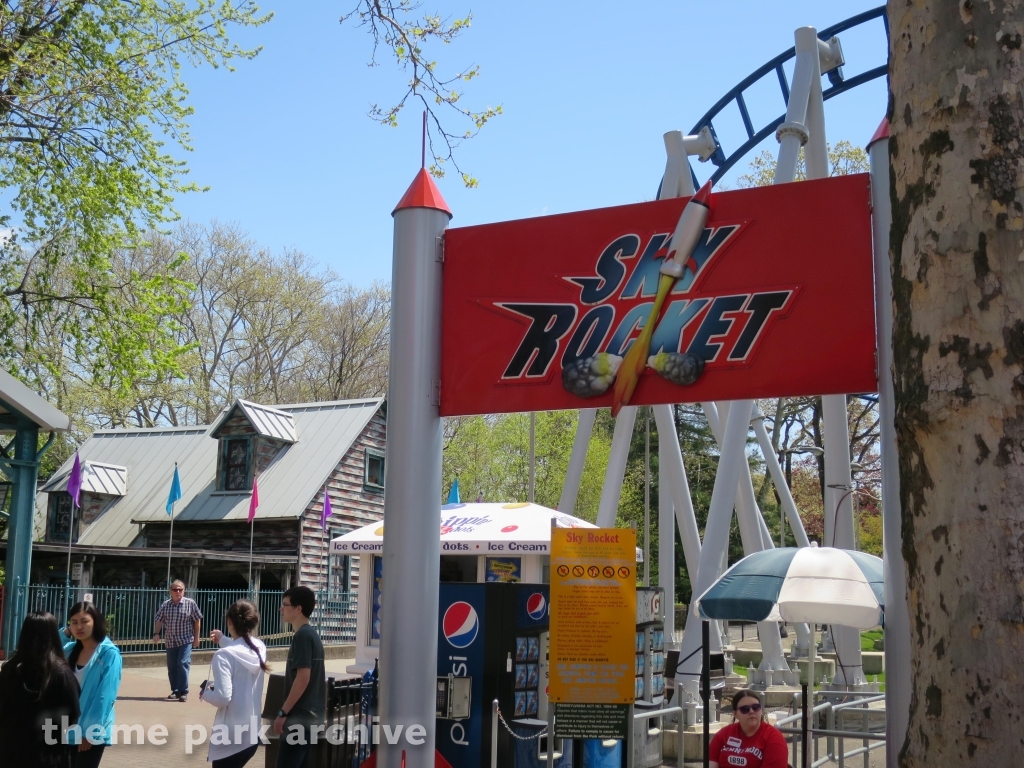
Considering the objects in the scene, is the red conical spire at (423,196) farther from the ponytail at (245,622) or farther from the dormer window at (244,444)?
the dormer window at (244,444)

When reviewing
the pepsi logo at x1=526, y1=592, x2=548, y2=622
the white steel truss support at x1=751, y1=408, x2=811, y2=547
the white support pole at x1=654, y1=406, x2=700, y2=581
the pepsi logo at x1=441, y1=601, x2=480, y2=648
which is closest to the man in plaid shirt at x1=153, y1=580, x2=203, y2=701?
the white support pole at x1=654, y1=406, x2=700, y2=581

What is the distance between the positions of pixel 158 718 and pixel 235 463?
1667 centimetres

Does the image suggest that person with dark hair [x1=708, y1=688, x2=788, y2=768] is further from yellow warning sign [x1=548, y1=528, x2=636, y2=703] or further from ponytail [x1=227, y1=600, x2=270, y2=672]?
ponytail [x1=227, y1=600, x2=270, y2=672]

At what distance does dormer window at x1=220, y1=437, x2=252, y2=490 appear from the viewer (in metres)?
29.2

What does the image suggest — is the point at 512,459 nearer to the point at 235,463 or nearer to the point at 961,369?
the point at 235,463

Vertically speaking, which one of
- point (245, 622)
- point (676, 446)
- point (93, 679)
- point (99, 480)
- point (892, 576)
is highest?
point (99, 480)

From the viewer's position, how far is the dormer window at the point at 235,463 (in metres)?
29.2

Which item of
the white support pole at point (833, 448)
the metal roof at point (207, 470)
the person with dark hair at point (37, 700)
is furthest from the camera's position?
the metal roof at point (207, 470)

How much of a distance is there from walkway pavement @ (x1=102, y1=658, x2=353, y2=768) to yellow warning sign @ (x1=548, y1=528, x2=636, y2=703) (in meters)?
4.83

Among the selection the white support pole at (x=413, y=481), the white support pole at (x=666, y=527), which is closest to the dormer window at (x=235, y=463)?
the white support pole at (x=666, y=527)

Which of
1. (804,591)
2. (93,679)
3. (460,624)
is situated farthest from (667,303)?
(93,679)

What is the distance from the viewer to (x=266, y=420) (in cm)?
2967

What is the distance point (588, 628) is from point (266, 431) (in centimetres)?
2334

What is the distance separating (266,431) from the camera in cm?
2923
